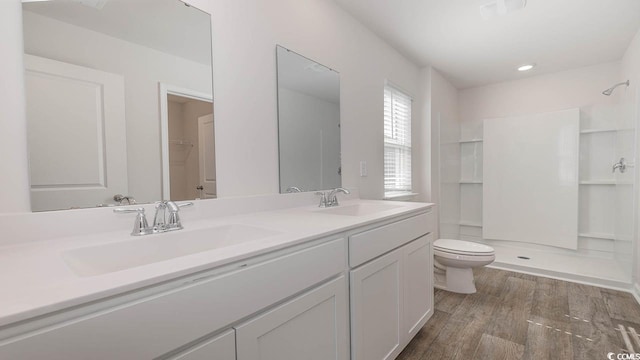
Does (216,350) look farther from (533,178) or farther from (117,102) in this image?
(533,178)

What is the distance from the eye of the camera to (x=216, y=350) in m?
0.70

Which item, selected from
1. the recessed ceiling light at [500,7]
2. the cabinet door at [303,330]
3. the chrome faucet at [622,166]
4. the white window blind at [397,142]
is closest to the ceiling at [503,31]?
the recessed ceiling light at [500,7]

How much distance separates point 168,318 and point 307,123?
4.68 feet

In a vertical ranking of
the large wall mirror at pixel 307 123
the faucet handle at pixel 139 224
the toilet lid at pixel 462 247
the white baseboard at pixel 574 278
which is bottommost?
the white baseboard at pixel 574 278

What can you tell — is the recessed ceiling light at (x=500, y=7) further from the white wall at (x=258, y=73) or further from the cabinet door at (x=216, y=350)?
the cabinet door at (x=216, y=350)

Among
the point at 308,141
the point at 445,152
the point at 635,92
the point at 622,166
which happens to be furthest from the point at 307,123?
the point at 622,166

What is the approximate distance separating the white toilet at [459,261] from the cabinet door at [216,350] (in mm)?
2178

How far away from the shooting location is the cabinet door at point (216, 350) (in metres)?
0.65

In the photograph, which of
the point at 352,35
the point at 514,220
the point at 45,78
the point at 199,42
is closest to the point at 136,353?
the point at 45,78

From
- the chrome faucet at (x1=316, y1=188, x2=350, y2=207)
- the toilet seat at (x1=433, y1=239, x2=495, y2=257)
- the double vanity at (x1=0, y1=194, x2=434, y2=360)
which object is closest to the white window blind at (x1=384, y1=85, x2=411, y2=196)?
the toilet seat at (x1=433, y1=239, x2=495, y2=257)

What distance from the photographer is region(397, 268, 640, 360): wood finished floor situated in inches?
67.1

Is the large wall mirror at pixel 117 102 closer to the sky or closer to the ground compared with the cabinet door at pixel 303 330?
closer to the sky

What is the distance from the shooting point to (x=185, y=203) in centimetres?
121

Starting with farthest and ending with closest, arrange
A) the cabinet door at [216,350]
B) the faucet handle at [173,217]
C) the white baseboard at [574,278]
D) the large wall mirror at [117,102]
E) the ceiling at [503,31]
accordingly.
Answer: the white baseboard at [574,278] → the ceiling at [503,31] → the faucet handle at [173,217] → the large wall mirror at [117,102] → the cabinet door at [216,350]
